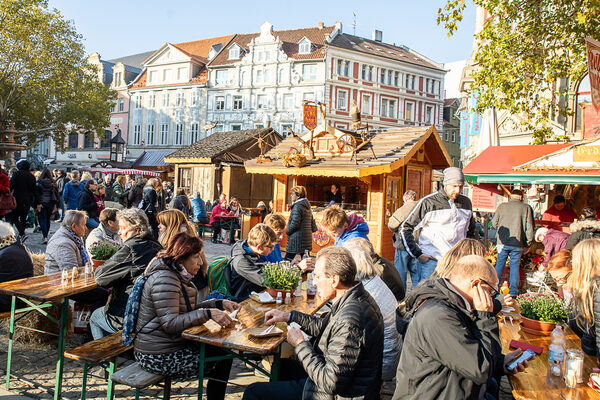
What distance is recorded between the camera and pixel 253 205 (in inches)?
821

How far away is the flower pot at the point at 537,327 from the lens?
3684mm

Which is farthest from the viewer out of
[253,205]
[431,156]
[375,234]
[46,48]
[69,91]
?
[69,91]

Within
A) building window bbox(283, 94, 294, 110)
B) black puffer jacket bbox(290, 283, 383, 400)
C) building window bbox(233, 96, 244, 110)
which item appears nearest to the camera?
black puffer jacket bbox(290, 283, 383, 400)

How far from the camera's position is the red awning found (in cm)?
931

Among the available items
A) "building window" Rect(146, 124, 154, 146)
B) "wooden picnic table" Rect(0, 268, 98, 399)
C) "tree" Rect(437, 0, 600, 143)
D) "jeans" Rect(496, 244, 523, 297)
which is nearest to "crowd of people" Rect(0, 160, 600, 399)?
"wooden picnic table" Rect(0, 268, 98, 399)

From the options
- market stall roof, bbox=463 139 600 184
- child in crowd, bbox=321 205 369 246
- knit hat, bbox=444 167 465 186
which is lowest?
child in crowd, bbox=321 205 369 246

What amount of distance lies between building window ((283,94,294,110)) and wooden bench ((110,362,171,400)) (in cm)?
4027

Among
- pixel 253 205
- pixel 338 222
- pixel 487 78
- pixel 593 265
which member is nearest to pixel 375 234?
pixel 487 78

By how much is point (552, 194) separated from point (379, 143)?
4450 millimetres

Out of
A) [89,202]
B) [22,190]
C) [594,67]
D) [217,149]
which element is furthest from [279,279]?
[217,149]

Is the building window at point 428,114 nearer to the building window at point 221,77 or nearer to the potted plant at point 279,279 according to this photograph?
the building window at point 221,77

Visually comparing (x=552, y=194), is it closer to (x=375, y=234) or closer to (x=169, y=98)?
(x=375, y=234)

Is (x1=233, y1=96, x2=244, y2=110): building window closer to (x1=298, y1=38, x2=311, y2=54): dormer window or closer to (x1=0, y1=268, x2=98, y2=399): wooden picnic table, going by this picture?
(x1=298, y1=38, x2=311, y2=54): dormer window

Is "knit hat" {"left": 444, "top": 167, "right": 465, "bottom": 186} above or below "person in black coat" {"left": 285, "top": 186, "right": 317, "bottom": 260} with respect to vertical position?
above
